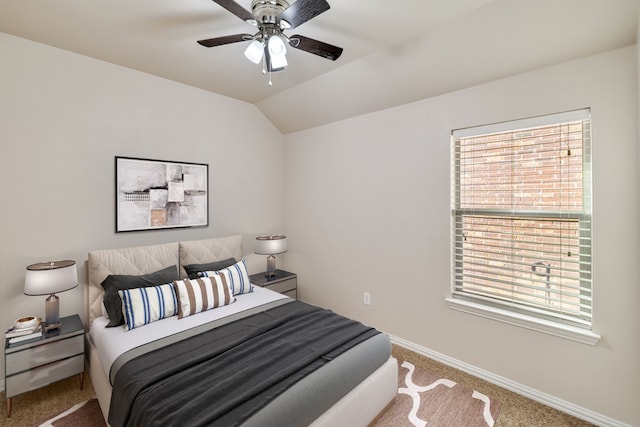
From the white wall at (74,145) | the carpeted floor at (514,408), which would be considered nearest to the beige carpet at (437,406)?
the carpeted floor at (514,408)

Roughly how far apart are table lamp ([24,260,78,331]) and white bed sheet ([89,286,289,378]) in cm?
30

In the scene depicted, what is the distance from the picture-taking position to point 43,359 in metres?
2.19

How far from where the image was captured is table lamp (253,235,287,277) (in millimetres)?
3682

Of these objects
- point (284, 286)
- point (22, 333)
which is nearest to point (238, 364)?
point (22, 333)

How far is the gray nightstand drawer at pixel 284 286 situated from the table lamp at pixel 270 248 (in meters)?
0.18

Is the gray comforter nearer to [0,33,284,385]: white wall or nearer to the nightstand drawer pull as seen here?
the nightstand drawer pull

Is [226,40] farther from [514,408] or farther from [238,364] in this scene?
[514,408]

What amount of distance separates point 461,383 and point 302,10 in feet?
9.69

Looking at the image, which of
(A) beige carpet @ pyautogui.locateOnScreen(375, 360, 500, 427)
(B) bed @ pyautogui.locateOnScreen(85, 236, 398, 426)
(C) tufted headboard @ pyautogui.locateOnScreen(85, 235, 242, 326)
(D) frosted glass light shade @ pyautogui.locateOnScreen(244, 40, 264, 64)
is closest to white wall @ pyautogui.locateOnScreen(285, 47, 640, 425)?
(A) beige carpet @ pyautogui.locateOnScreen(375, 360, 500, 427)

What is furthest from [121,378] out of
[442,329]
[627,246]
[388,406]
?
[627,246]

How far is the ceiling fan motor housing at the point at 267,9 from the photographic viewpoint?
1717 mm

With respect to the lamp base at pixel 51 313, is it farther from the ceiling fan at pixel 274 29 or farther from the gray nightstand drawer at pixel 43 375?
the ceiling fan at pixel 274 29

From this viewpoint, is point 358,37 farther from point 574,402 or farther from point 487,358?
point 574,402

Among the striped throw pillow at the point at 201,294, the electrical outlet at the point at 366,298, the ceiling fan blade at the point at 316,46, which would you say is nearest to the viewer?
the ceiling fan blade at the point at 316,46
